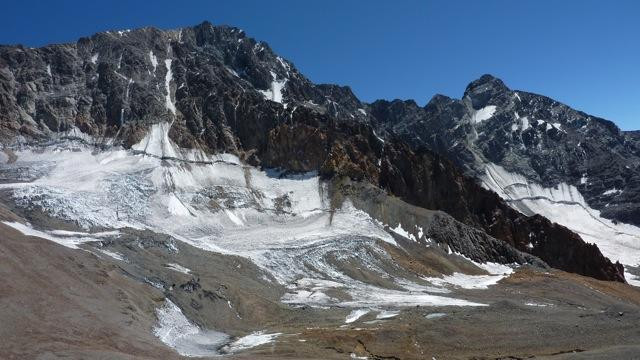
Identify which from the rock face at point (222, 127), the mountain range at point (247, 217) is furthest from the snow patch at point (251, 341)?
the rock face at point (222, 127)

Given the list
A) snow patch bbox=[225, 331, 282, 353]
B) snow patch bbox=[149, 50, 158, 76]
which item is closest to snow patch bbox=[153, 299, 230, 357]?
snow patch bbox=[225, 331, 282, 353]

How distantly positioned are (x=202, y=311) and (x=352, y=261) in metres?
37.6

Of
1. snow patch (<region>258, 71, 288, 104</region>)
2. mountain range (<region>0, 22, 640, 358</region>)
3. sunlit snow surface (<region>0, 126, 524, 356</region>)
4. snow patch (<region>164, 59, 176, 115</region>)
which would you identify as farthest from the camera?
snow patch (<region>258, 71, 288, 104</region>)

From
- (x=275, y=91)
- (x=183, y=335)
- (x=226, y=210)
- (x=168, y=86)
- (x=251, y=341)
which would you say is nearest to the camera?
(x=251, y=341)

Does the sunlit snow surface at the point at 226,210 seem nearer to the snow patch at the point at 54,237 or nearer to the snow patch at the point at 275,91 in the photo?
the snow patch at the point at 54,237

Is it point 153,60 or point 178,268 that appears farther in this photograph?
point 153,60

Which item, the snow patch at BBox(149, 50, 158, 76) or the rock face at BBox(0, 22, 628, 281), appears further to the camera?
the snow patch at BBox(149, 50, 158, 76)

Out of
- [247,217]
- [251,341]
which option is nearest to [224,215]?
[247,217]

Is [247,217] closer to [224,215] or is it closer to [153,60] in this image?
[224,215]

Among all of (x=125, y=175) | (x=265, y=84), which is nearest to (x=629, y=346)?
(x=125, y=175)

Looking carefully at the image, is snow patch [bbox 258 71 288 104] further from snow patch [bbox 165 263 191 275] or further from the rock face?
snow patch [bbox 165 263 191 275]

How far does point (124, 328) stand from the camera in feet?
158

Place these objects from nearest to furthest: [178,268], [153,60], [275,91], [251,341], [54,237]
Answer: [251,341] → [54,237] → [178,268] → [153,60] → [275,91]

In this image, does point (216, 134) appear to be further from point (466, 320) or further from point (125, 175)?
point (466, 320)
